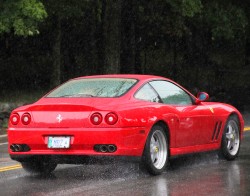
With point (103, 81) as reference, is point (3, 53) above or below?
below

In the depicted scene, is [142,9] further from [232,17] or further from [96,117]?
[96,117]

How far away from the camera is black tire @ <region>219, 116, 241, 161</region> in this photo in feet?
40.9

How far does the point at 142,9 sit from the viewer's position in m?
32.0

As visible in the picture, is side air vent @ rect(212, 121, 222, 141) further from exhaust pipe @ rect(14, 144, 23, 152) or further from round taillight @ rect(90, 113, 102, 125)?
exhaust pipe @ rect(14, 144, 23, 152)

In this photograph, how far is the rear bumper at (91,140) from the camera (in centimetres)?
1024

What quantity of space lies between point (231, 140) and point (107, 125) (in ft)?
10.1

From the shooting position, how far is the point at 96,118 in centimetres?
1032

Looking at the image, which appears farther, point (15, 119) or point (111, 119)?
point (15, 119)

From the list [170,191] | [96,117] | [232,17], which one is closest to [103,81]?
[96,117]

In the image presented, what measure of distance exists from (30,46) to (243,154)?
25.4 m

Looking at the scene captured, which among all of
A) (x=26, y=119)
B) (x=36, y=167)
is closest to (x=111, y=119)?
(x=26, y=119)

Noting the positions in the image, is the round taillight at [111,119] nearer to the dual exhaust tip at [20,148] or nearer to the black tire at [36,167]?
the dual exhaust tip at [20,148]

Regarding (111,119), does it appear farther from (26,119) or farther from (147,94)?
(26,119)

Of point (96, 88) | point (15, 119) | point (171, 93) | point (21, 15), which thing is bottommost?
point (15, 119)
